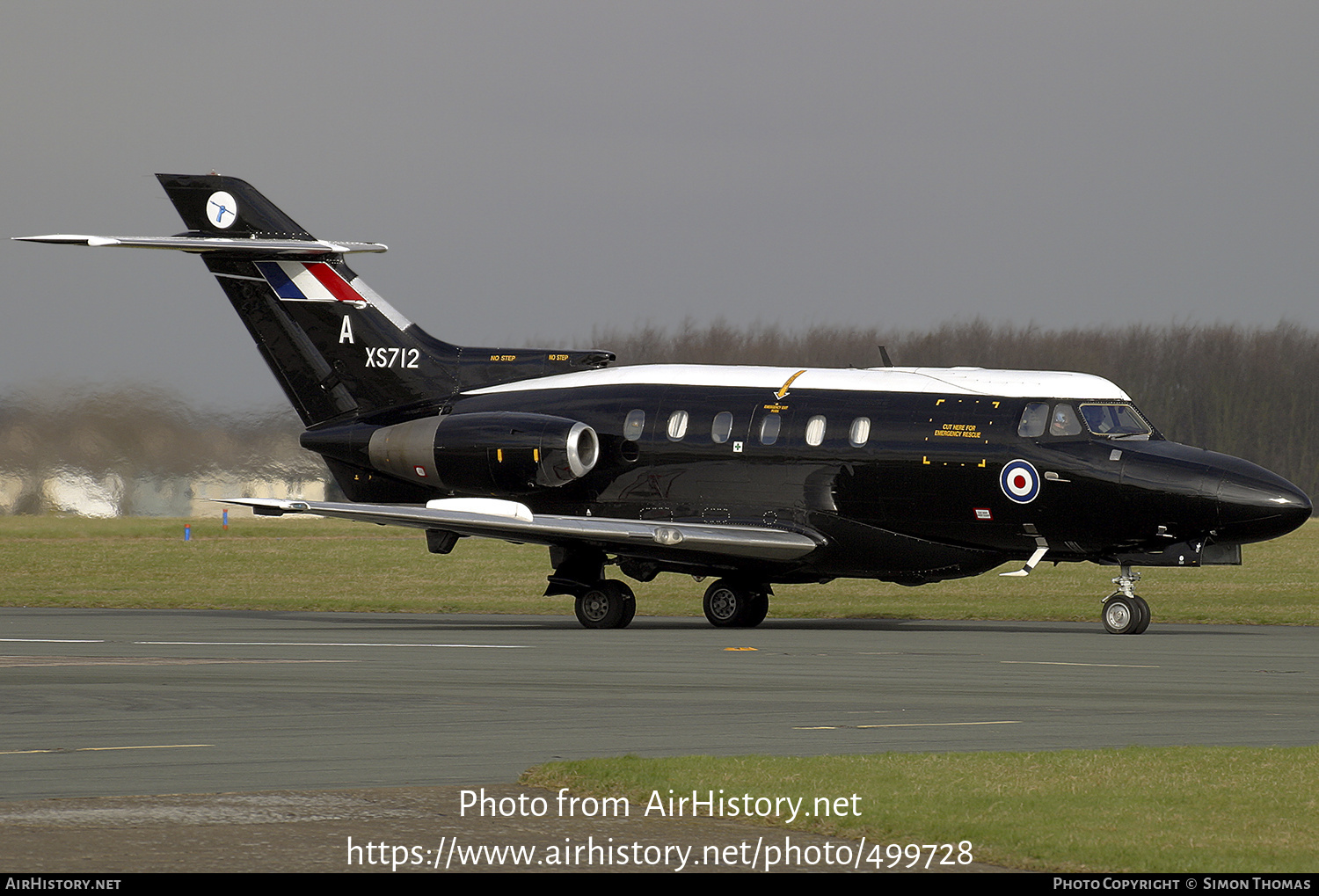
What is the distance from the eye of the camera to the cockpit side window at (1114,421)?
1059 inches

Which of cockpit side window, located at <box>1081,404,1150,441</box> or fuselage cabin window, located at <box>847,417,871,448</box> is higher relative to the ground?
cockpit side window, located at <box>1081,404,1150,441</box>

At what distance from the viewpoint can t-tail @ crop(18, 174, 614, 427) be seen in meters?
32.7

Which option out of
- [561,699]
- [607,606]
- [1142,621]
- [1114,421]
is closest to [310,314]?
[607,606]

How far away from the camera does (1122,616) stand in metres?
26.7

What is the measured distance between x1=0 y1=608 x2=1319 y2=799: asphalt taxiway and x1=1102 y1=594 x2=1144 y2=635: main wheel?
231 millimetres

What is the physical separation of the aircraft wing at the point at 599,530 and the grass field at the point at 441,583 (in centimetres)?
581

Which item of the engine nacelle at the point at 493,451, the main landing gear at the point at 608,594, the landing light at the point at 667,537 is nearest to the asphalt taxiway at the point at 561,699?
the landing light at the point at 667,537

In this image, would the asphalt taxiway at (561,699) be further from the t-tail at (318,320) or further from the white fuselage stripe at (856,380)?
the t-tail at (318,320)

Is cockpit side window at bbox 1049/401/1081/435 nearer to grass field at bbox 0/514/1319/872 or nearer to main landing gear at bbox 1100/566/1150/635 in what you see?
main landing gear at bbox 1100/566/1150/635

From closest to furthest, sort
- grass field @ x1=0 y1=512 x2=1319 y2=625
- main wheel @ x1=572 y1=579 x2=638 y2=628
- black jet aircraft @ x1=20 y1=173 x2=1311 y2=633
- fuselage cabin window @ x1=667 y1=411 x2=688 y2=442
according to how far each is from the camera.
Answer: black jet aircraft @ x1=20 y1=173 x2=1311 y2=633, main wheel @ x1=572 y1=579 x2=638 y2=628, fuselage cabin window @ x1=667 y1=411 x2=688 y2=442, grass field @ x1=0 y1=512 x2=1319 y2=625

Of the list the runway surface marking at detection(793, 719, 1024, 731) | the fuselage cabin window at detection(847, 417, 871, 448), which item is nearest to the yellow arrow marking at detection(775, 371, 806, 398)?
the fuselage cabin window at detection(847, 417, 871, 448)

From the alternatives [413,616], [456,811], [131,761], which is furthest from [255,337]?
[456,811]
